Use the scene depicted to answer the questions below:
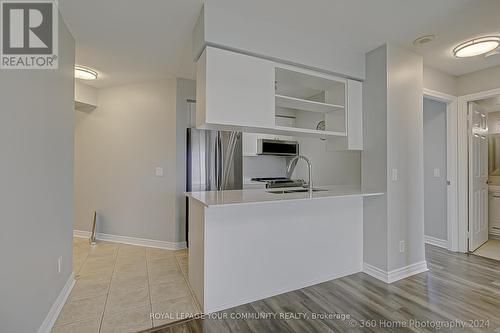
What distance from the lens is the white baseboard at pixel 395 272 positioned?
2.54 meters

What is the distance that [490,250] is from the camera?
3.44 meters

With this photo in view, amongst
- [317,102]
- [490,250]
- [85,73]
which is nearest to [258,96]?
[317,102]

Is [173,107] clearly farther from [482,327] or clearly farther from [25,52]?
[482,327]

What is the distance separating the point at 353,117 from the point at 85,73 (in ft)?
11.5

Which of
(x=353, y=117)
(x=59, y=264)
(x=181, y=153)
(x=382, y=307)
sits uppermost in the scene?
(x=353, y=117)

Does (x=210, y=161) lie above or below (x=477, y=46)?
below

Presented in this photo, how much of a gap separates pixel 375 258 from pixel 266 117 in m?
1.95

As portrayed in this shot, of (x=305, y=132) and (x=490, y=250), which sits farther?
(x=490, y=250)

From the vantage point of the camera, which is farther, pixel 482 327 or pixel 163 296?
pixel 163 296

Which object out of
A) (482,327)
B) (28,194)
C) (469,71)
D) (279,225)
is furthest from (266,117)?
(469,71)

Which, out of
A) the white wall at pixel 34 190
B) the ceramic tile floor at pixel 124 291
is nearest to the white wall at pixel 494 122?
the ceramic tile floor at pixel 124 291

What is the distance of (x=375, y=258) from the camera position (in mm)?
2664

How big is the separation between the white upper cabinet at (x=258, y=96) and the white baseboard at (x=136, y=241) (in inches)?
86.1

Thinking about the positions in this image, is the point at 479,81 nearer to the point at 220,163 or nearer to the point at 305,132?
the point at 305,132
